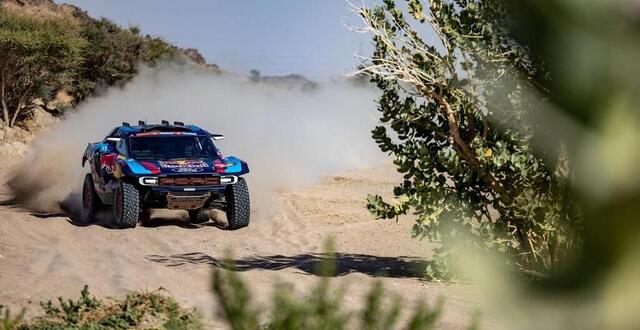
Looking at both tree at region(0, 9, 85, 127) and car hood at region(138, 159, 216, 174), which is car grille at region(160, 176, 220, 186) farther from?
tree at region(0, 9, 85, 127)

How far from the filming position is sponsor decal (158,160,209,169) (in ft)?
47.3

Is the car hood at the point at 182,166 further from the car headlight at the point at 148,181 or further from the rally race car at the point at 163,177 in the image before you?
the car headlight at the point at 148,181

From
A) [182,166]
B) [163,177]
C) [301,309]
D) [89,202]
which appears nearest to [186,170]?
[182,166]

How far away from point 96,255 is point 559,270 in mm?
10933

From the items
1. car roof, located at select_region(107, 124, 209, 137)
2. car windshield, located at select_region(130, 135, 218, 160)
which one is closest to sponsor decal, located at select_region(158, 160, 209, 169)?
car windshield, located at select_region(130, 135, 218, 160)

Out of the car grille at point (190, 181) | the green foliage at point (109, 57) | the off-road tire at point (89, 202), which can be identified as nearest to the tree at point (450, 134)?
the car grille at point (190, 181)

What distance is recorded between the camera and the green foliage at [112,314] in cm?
698

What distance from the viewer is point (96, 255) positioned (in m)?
11.7

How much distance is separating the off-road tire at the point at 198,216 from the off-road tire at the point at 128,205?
158 centimetres

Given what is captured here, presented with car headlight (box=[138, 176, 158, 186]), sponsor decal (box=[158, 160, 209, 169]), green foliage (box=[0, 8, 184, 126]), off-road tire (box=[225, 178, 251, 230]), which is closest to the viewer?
car headlight (box=[138, 176, 158, 186])

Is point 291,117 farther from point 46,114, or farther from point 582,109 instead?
point 582,109

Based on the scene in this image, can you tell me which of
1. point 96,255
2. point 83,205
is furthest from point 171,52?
point 96,255

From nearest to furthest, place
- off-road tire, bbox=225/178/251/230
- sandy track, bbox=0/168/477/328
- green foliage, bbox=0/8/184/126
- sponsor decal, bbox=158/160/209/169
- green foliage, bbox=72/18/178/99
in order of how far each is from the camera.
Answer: sandy track, bbox=0/168/477/328, sponsor decal, bbox=158/160/209/169, off-road tire, bbox=225/178/251/230, green foliage, bbox=0/8/184/126, green foliage, bbox=72/18/178/99

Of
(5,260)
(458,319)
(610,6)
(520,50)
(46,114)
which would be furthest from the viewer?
(46,114)
